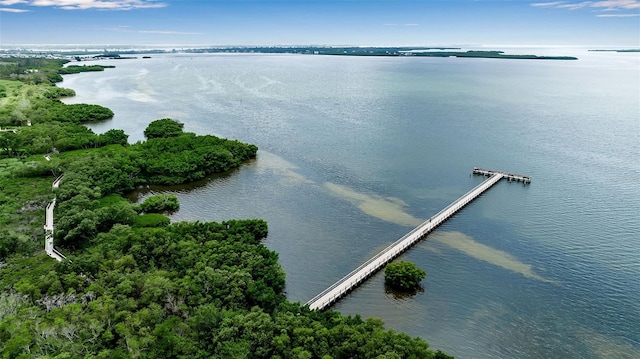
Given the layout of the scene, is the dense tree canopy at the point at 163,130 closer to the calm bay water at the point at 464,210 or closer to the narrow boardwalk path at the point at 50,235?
the calm bay water at the point at 464,210

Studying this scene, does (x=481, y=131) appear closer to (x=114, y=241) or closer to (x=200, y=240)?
(x=200, y=240)

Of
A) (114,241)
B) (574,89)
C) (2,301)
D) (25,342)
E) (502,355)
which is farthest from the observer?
(574,89)

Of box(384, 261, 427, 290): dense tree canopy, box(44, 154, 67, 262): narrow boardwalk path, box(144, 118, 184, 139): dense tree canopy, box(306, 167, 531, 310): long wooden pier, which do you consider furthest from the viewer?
box(144, 118, 184, 139): dense tree canopy

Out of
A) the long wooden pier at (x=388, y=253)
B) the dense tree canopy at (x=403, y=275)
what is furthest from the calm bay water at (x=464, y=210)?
the dense tree canopy at (x=403, y=275)

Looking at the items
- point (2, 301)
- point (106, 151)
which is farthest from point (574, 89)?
point (2, 301)

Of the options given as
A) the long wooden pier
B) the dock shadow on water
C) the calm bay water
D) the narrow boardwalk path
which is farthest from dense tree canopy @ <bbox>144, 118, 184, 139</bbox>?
the long wooden pier

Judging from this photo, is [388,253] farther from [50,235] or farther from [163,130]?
[163,130]

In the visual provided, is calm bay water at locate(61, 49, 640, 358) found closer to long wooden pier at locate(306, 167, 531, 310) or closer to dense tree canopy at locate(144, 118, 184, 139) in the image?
long wooden pier at locate(306, 167, 531, 310)
